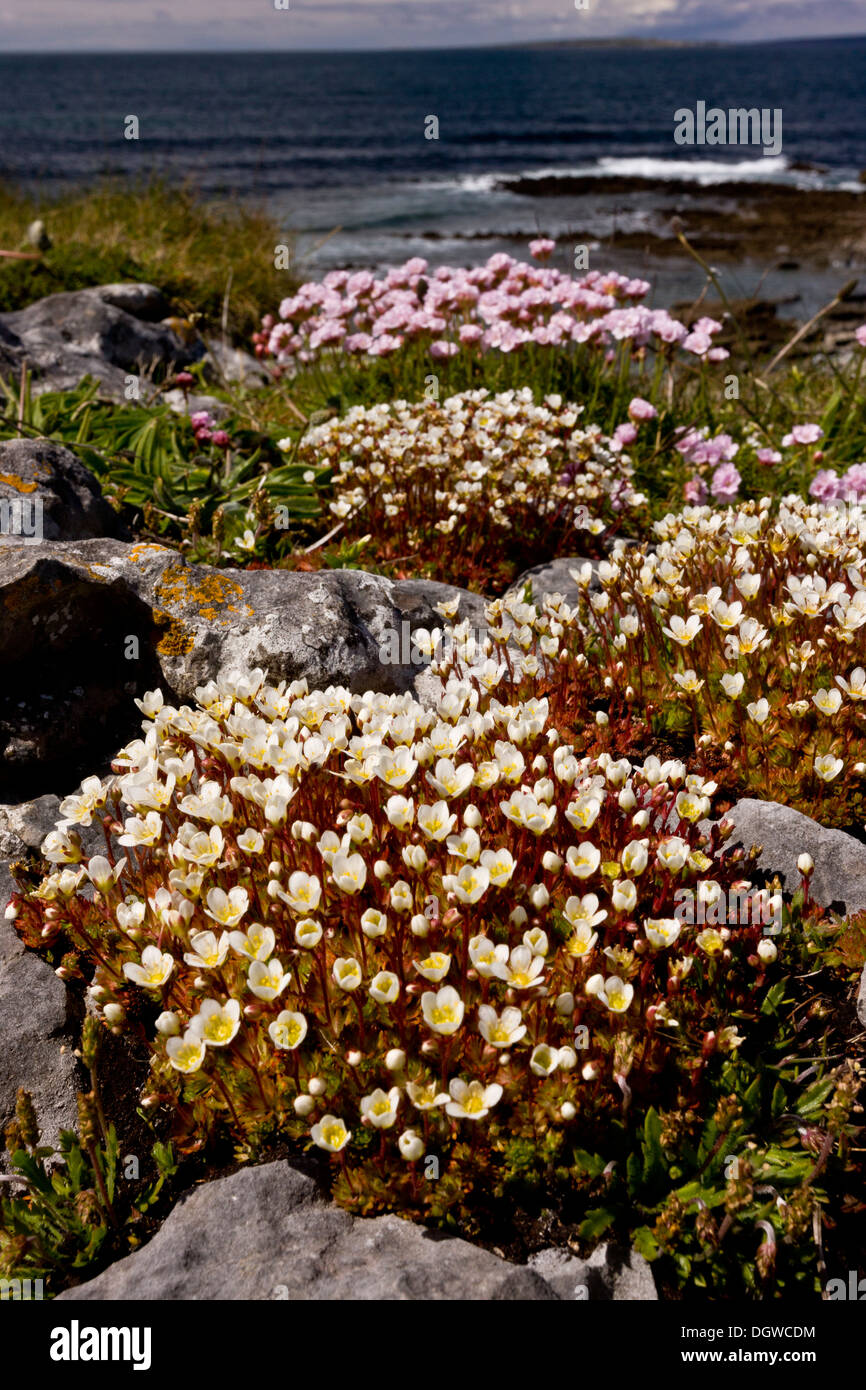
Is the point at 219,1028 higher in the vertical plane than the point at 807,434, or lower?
lower

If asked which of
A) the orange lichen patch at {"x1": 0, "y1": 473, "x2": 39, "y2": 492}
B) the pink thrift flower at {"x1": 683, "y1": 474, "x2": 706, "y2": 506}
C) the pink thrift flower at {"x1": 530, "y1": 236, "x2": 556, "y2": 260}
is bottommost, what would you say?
the pink thrift flower at {"x1": 683, "y1": 474, "x2": 706, "y2": 506}

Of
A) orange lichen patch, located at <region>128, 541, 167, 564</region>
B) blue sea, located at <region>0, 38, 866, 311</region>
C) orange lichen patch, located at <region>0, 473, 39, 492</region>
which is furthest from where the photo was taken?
blue sea, located at <region>0, 38, 866, 311</region>

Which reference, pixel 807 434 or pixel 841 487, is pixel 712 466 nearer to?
pixel 807 434

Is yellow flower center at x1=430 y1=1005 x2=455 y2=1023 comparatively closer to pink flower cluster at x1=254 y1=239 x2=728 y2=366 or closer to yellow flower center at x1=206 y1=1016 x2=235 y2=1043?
yellow flower center at x1=206 y1=1016 x2=235 y2=1043

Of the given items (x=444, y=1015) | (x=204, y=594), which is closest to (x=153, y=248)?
(x=204, y=594)

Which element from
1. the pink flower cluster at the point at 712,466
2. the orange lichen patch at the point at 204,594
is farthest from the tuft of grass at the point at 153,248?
the orange lichen patch at the point at 204,594

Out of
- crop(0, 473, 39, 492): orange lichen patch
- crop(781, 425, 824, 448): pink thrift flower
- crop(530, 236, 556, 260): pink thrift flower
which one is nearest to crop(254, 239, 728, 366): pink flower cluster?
crop(530, 236, 556, 260): pink thrift flower

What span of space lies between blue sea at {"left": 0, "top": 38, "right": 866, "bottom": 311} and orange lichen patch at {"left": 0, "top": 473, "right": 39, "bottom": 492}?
20.1 feet

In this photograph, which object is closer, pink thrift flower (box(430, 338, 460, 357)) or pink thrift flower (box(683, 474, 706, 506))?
pink thrift flower (box(683, 474, 706, 506))

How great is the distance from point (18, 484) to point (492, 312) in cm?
378

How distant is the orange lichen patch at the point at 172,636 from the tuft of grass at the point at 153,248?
24.5ft

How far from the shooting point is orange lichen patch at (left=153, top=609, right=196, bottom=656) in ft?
13.0

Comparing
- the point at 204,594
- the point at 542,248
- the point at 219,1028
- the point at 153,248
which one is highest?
the point at 153,248

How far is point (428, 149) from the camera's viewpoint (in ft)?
179
